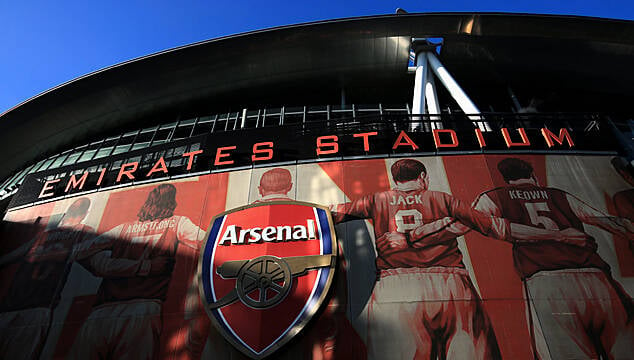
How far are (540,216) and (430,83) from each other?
10.6 m

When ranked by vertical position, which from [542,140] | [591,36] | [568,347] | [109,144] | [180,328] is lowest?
[568,347]

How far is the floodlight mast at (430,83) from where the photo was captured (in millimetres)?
16594

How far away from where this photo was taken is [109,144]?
Result: 21.5 m

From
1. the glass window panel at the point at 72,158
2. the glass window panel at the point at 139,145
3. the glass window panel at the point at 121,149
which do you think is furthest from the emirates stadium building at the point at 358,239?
the glass window panel at the point at 72,158

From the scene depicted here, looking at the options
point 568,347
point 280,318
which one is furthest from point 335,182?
point 568,347

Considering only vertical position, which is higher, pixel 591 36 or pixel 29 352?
pixel 591 36

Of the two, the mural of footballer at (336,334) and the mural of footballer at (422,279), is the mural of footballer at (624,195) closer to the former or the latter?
the mural of footballer at (422,279)

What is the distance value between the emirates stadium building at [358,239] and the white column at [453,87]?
0.11 meters

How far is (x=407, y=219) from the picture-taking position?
10656mm

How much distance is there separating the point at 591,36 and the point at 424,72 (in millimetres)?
9169

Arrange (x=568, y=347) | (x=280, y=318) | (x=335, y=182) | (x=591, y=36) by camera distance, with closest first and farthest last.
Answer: (x=568, y=347)
(x=280, y=318)
(x=335, y=182)
(x=591, y=36)

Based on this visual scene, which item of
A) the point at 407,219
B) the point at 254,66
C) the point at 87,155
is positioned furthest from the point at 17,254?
the point at 407,219

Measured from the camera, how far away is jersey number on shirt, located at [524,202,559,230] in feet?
33.7

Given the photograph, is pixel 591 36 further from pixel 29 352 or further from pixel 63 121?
pixel 63 121
